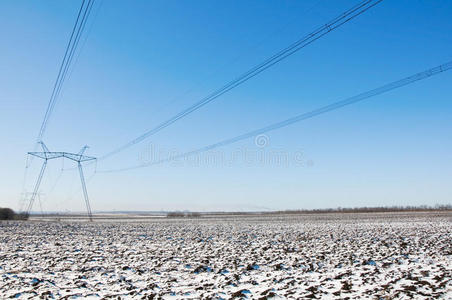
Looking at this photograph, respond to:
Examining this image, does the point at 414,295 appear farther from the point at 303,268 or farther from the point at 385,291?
the point at 303,268

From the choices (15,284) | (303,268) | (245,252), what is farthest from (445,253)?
(15,284)

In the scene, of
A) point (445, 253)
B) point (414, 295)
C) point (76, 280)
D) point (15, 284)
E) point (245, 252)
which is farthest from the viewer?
point (245, 252)

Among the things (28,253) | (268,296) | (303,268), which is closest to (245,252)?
(303,268)

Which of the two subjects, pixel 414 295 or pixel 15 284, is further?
pixel 15 284

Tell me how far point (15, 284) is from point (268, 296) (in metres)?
6.42

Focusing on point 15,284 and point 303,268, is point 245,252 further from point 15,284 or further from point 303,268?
point 15,284

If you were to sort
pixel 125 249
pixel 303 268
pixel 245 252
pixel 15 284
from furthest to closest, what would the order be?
pixel 125 249 < pixel 245 252 < pixel 303 268 < pixel 15 284

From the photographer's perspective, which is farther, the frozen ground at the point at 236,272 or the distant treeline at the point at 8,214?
the distant treeline at the point at 8,214

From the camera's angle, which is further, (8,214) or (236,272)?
(8,214)

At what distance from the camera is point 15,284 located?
24.5ft

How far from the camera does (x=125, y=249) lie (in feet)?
43.7

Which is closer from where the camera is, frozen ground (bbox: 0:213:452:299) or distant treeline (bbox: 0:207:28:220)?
frozen ground (bbox: 0:213:452:299)

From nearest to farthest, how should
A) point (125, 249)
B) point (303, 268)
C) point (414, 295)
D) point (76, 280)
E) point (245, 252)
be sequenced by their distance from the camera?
point (414, 295) < point (76, 280) < point (303, 268) < point (245, 252) < point (125, 249)

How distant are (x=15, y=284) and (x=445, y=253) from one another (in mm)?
13793
